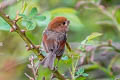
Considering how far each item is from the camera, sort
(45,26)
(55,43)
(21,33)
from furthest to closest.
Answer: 1. (45,26)
2. (55,43)
3. (21,33)

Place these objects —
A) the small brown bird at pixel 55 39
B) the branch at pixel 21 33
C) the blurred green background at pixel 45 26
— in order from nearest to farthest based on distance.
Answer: the branch at pixel 21 33 < the small brown bird at pixel 55 39 < the blurred green background at pixel 45 26

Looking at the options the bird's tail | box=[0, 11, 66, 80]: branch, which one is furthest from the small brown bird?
box=[0, 11, 66, 80]: branch

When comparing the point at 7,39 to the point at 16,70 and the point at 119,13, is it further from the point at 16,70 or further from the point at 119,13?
the point at 119,13

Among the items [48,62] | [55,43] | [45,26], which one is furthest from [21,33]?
[45,26]

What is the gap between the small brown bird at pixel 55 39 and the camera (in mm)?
2319

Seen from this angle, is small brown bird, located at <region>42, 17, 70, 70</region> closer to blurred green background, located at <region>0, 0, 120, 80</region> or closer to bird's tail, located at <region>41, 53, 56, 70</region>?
bird's tail, located at <region>41, 53, 56, 70</region>

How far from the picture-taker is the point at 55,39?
258cm

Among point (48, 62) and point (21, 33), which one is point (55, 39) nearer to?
point (48, 62)

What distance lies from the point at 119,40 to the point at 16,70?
1.23m

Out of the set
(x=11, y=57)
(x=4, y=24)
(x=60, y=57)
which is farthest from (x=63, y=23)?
(x=11, y=57)

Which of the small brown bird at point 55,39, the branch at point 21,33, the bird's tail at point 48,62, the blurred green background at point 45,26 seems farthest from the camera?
the blurred green background at point 45,26

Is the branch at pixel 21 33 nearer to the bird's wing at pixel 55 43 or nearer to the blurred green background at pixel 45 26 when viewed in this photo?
the bird's wing at pixel 55 43

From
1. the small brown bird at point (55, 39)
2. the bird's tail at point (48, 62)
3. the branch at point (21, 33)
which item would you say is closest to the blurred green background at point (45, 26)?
the small brown bird at point (55, 39)

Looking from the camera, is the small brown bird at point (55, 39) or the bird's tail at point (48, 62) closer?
the bird's tail at point (48, 62)
